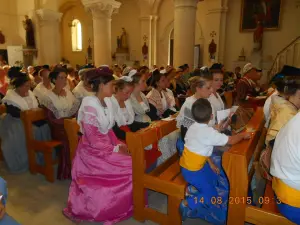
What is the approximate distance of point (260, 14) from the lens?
1197cm

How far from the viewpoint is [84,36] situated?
56.5 ft

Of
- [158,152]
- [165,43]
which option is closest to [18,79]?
[158,152]

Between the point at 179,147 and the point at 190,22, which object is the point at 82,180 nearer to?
the point at 179,147

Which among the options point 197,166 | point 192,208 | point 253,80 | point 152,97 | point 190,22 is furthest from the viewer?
point 190,22

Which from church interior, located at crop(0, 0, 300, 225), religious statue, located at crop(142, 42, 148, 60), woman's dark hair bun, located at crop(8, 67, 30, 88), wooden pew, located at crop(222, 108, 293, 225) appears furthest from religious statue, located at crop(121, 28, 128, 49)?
wooden pew, located at crop(222, 108, 293, 225)

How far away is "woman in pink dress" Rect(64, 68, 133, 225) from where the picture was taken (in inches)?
106

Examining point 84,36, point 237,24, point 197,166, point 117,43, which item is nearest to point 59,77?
point 197,166

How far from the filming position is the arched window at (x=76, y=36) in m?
17.5

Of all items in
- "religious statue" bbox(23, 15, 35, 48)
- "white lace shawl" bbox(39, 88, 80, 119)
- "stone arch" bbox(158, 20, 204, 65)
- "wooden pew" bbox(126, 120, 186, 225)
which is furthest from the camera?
"stone arch" bbox(158, 20, 204, 65)

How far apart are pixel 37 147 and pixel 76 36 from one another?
15777mm

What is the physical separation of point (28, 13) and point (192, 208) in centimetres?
1531

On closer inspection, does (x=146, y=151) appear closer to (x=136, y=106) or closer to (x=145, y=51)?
(x=136, y=106)

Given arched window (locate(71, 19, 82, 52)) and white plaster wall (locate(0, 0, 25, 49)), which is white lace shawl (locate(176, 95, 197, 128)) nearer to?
white plaster wall (locate(0, 0, 25, 49))

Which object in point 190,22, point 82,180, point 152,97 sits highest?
point 190,22
